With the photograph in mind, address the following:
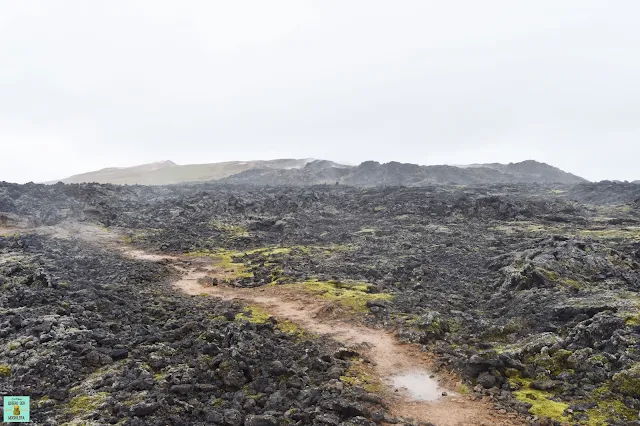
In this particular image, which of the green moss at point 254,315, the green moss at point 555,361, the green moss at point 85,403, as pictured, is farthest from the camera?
the green moss at point 254,315

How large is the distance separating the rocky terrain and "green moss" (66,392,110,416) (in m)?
0.06

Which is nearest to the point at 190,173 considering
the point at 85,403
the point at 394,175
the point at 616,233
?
the point at 394,175

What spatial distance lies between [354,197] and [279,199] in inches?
465

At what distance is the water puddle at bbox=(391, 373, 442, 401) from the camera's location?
1458cm

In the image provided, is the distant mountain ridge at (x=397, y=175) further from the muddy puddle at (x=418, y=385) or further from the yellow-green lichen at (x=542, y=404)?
the yellow-green lichen at (x=542, y=404)

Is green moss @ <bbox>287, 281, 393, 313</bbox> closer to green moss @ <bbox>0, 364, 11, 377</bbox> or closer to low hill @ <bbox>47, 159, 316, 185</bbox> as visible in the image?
green moss @ <bbox>0, 364, 11, 377</bbox>

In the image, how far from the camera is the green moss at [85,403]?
12.1 metres

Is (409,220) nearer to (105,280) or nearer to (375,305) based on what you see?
(375,305)

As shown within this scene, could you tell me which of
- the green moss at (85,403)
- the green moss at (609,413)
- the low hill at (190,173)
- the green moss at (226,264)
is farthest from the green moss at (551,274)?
the low hill at (190,173)

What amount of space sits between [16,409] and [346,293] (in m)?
16.8

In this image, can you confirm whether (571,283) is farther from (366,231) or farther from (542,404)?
(366,231)

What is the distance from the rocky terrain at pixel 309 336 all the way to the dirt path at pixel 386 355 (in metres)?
0.69

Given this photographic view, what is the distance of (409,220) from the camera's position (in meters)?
51.5

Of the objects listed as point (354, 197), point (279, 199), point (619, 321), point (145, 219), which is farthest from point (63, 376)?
point (354, 197)
